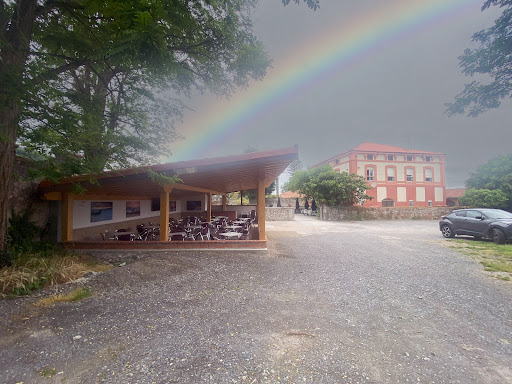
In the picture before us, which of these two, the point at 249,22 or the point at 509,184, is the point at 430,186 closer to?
the point at 509,184

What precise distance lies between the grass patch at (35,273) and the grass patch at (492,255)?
9.19 meters

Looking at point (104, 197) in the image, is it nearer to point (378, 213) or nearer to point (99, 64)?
point (99, 64)

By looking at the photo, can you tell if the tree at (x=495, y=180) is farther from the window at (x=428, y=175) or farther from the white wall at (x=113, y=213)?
the white wall at (x=113, y=213)

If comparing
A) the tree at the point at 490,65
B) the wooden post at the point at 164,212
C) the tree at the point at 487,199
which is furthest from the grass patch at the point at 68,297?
the tree at the point at 487,199

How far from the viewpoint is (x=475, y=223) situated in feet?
29.3

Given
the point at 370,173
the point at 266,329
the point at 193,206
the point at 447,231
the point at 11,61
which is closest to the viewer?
the point at 266,329

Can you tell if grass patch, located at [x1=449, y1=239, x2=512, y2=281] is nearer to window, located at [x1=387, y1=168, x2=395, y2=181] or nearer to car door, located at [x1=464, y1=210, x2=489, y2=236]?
car door, located at [x1=464, y1=210, x2=489, y2=236]

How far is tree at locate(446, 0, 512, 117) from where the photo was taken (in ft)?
20.3

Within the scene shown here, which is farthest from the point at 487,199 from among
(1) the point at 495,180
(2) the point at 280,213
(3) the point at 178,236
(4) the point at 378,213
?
(3) the point at 178,236

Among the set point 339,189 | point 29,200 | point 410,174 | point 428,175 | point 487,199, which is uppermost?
point 410,174

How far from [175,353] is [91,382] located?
732mm

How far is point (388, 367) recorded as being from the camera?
2.21 metres

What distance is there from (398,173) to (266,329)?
3721cm

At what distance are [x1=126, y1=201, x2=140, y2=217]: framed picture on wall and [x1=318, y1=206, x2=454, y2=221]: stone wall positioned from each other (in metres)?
15.9
